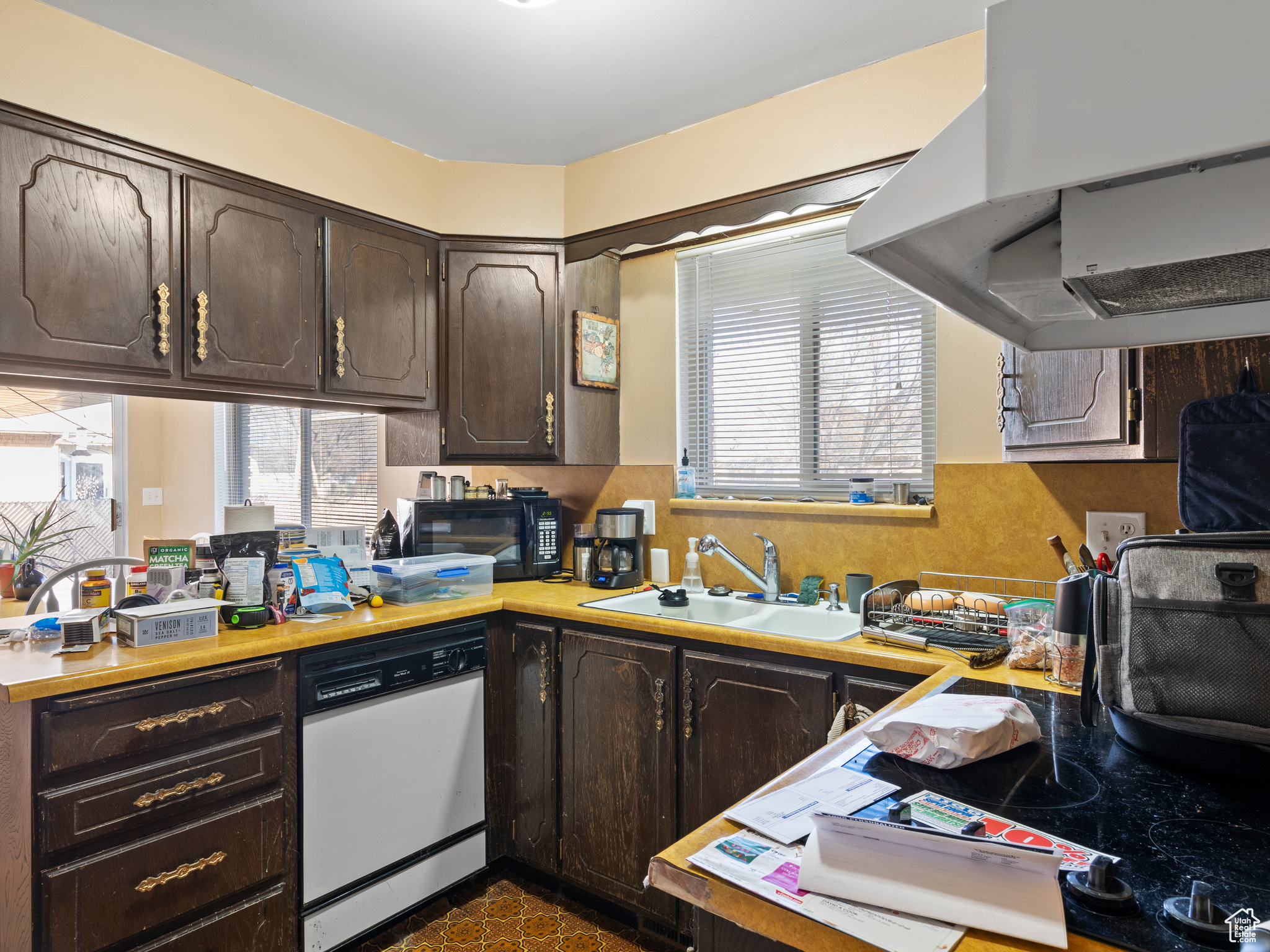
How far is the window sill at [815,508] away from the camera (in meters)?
2.27

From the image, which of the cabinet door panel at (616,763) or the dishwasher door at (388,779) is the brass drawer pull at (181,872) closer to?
the dishwasher door at (388,779)

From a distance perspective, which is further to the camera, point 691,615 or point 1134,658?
point 691,615

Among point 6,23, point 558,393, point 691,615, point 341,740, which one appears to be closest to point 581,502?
point 558,393

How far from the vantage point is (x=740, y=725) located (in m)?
1.94

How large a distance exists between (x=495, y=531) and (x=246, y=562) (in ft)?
3.00

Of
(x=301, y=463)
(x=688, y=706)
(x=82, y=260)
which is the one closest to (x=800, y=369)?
(x=688, y=706)

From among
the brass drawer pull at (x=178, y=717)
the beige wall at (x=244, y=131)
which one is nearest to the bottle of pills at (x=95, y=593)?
the brass drawer pull at (x=178, y=717)

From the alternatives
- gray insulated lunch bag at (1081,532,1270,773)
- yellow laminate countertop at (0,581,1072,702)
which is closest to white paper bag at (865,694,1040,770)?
gray insulated lunch bag at (1081,532,1270,773)

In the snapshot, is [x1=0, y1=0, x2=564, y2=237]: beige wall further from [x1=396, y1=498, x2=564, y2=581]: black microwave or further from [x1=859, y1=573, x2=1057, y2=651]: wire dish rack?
[x1=859, y1=573, x2=1057, y2=651]: wire dish rack

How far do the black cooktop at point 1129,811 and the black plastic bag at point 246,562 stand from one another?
176 cm

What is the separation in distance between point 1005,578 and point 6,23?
302 cm

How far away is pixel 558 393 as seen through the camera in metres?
2.81

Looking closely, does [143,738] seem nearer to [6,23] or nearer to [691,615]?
[691,615]

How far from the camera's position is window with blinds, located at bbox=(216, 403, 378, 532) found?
13.8 ft
